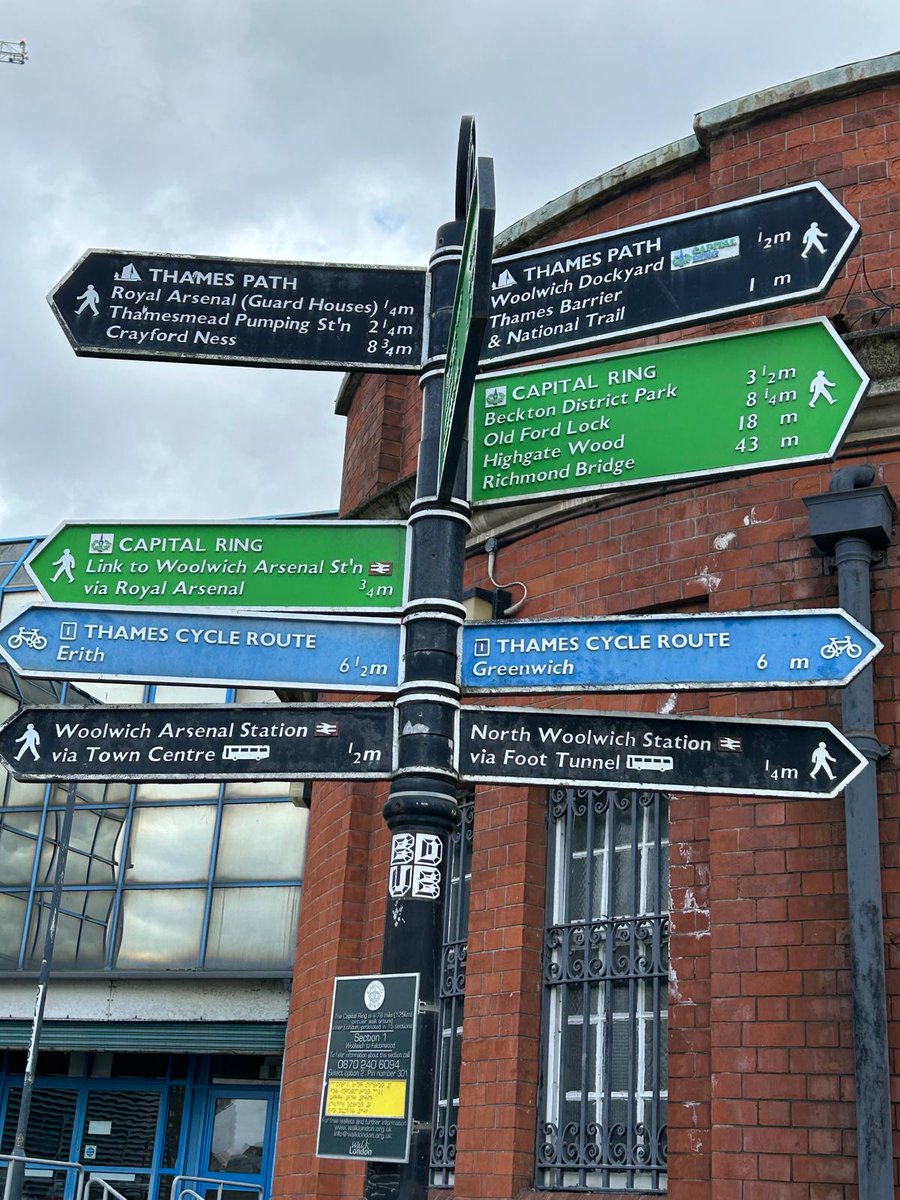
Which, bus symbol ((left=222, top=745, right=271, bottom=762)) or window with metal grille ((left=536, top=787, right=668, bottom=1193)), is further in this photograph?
window with metal grille ((left=536, top=787, right=668, bottom=1193))

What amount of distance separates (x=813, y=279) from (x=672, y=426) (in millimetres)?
668

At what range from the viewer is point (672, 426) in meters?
4.84

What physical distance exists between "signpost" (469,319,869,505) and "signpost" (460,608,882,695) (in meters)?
0.53

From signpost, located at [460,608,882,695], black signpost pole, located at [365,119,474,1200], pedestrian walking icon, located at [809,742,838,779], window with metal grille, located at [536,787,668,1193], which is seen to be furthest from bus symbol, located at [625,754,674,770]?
window with metal grille, located at [536,787,668,1193]

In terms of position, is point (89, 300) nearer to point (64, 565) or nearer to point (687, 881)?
point (64, 565)

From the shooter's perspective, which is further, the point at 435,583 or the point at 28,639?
the point at 28,639

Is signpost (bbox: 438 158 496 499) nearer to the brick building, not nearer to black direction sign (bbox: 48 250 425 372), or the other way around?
black direction sign (bbox: 48 250 425 372)

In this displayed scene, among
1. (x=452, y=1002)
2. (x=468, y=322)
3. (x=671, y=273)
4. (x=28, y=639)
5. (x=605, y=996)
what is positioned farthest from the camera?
(x=452, y=1002)

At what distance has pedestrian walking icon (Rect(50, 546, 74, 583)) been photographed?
500 cm

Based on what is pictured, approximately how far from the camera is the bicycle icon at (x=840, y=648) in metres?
4.35

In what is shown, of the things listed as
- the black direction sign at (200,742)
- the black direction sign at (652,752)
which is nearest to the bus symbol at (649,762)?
the black direction sign at (652,752)

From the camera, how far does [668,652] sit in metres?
4.54

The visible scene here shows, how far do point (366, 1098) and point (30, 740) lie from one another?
5.32 ft

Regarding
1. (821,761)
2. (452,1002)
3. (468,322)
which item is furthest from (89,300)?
(452,1002)
